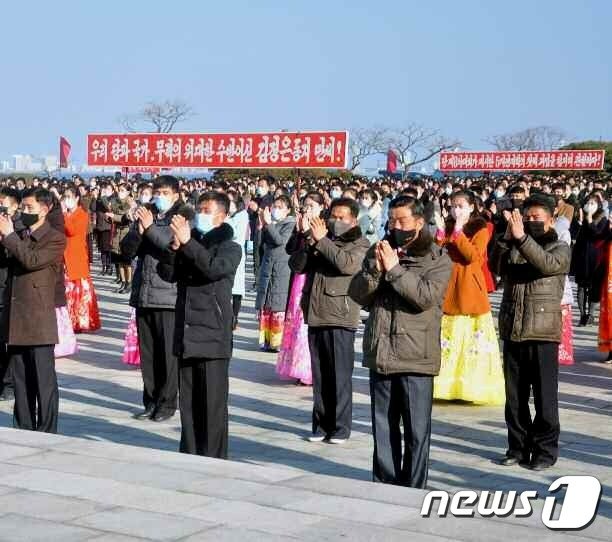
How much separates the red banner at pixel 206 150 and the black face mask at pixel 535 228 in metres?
10.3

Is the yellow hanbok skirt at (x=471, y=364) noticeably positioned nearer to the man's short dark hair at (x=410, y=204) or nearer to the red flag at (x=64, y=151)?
the man's short dark hair at (x=410, y=204)

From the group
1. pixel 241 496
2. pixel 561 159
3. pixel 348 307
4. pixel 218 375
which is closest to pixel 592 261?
pixel 348 307

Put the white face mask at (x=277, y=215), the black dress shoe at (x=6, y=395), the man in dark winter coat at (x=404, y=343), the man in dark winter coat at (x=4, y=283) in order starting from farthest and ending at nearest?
the white face mask at (x=277, y=215) < the black dress shoe at (x=6, y=395) < the man in dark winter coat at (x=4, y=283) < the man in dark winter coat at (x=404, y=343)

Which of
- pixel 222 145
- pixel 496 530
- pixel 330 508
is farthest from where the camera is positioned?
pixel 222 145

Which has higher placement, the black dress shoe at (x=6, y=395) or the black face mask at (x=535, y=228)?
the black face mask at (x=535, y=228)

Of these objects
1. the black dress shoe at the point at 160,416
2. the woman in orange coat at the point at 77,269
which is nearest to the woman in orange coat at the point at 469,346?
the black dress shoe at the point at 160,416

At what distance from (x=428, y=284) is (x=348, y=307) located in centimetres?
213

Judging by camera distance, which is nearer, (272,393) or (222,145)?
(272,393)

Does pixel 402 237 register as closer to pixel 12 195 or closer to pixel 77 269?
pixel 12 195

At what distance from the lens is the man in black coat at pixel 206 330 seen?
7234 millimetres

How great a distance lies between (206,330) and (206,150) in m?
13.2

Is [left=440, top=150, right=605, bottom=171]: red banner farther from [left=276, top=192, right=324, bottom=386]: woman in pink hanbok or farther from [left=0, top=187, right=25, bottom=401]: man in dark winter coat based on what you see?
[left=0, top=187, right=25, bottom=401]: man in dark winter coat

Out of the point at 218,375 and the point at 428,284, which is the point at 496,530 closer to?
the point at 428,284

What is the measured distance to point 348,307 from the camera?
852cm
